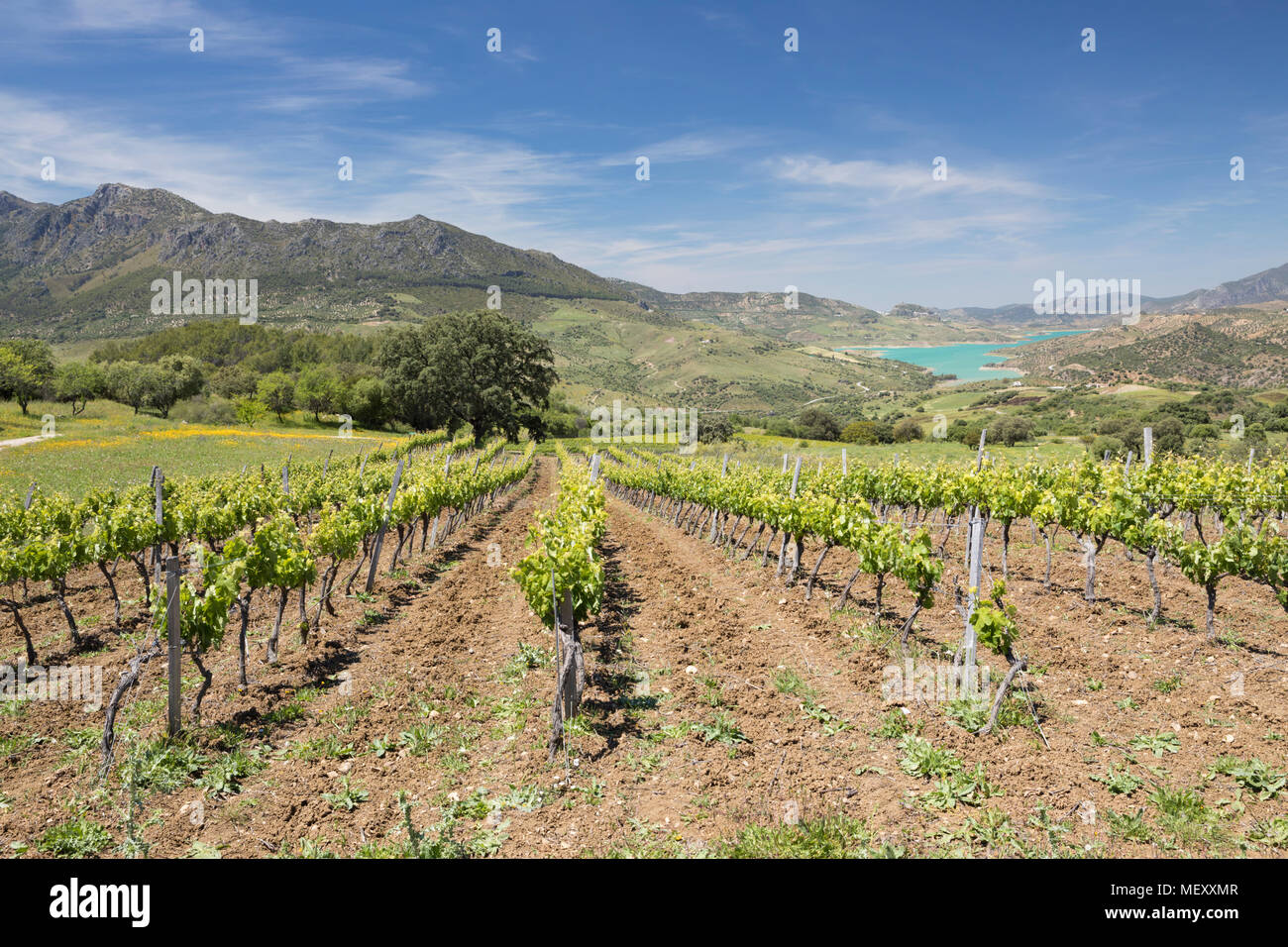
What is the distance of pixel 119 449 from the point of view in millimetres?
36500

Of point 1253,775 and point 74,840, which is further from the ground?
point 1253,775

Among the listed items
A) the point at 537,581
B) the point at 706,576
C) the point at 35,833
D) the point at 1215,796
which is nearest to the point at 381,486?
the point at 706,576

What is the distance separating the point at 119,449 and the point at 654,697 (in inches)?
1650

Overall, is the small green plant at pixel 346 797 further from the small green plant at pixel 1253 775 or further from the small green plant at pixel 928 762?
the small green plant at pixel 1253 775

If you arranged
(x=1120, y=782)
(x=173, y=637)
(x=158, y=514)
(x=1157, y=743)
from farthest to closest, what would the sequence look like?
(x=158, y=514), (x=173, y=637), (x=1157, y=743), (x=1120, y=782)

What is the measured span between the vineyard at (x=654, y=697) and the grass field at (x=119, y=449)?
1637 centimetres

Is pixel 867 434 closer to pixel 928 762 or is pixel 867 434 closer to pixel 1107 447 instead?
pixel 1107 447

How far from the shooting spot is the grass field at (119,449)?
26406mm

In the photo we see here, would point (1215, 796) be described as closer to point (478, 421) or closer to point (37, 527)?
point (37, 527)

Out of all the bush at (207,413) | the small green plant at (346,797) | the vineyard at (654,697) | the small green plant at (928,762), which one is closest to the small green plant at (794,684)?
the vineyard at (654,697)

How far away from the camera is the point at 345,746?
6.69m

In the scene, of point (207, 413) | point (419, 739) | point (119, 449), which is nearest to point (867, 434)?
point (119, 449)

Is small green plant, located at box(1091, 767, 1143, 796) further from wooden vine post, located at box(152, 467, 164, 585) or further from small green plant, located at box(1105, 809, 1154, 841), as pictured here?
wooden vine post, located at box(152, 467, 164, 585)
